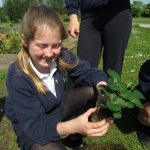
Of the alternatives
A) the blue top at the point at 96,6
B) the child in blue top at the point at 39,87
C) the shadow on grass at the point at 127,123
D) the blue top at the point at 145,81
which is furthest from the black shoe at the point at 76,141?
the blue top at the point at 96,6

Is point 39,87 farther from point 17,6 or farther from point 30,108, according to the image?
point 17,6

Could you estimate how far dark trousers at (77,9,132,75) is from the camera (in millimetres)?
2346

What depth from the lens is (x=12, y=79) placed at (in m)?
1.74

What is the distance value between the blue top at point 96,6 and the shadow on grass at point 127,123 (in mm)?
1297

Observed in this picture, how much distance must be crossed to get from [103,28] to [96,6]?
26 cm

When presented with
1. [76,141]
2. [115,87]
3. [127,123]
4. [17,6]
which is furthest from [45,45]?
[17,6]

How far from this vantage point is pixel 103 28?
243 centimetres

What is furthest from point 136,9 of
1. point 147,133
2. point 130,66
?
point 147,133

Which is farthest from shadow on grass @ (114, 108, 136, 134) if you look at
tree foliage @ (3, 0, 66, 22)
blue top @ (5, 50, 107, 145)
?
tree foliage @ (3, 0, 66, 22)

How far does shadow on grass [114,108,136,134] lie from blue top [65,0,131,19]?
1297 mm

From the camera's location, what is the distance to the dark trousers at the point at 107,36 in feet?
7.70

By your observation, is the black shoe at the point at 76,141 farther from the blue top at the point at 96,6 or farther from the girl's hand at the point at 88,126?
the blue top at the point at 96,6

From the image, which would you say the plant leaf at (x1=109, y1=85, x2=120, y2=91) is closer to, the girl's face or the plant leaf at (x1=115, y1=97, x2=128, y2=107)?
the plant leaf at (x1=115, y1=97, x2=128, y2=107)

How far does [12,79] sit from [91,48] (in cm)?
105
